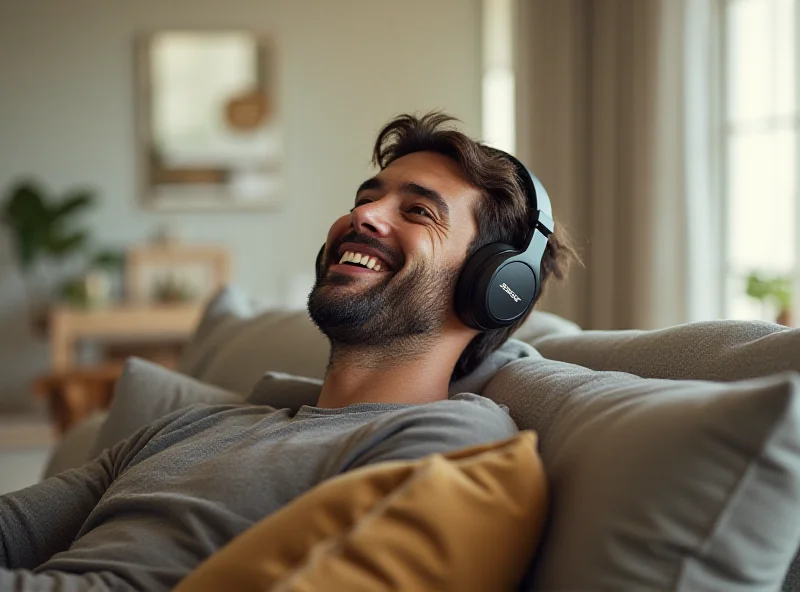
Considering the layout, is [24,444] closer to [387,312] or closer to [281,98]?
[281,98]

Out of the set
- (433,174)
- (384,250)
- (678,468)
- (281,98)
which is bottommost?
(678,468)

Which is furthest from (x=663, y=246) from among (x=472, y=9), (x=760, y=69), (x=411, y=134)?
(x=472, y=9)

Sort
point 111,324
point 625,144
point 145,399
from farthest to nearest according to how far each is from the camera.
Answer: point 111,324
point 625,144
point 145,399

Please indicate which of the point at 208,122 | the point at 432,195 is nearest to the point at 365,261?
the point at 432,195

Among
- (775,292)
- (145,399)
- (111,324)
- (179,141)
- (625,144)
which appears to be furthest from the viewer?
(179,141)

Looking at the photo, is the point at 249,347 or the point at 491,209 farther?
the point at 249,347

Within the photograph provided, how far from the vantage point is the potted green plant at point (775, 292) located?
3217mm

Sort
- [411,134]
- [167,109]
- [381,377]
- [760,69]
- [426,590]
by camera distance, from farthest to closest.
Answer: [167,109], [760,69], [411,134], [381,377], [426,590]

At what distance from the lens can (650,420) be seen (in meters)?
0.91

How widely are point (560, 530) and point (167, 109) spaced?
5.28 meters

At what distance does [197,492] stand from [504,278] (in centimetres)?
57

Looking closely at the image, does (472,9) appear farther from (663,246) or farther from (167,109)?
(663,246)

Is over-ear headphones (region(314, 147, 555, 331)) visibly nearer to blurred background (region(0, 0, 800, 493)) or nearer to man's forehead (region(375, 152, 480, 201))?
man's forehead (region(375, 152, 480, 201))

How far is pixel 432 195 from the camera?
1590 mm
